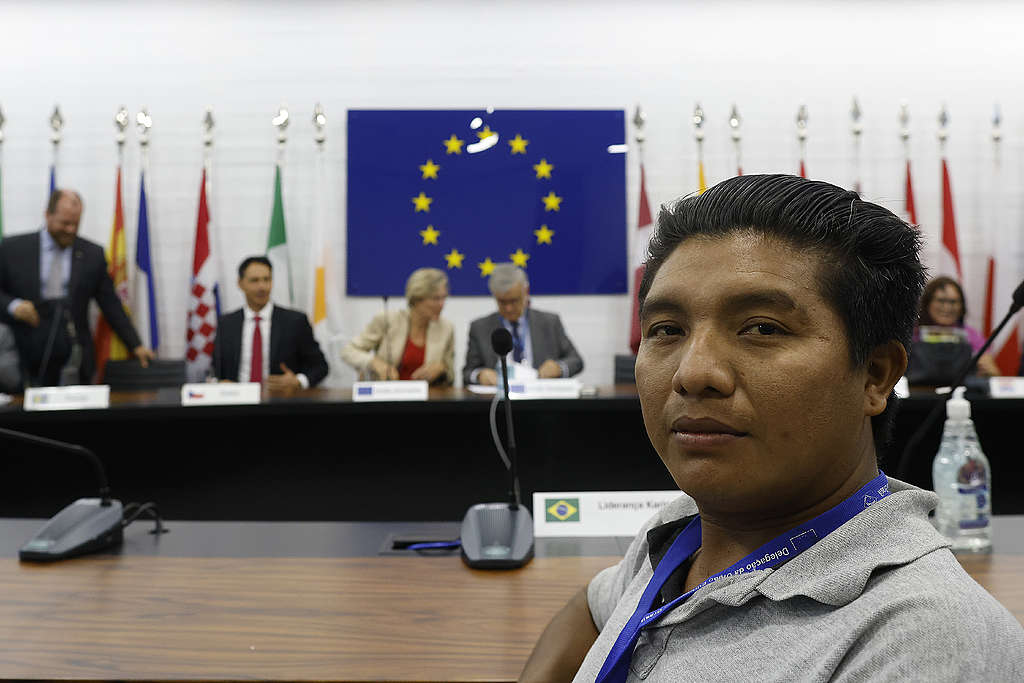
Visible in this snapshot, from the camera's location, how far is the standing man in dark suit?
5.11 meters

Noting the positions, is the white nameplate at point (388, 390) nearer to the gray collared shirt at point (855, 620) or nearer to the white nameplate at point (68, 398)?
the white nameplate at point (68, 398)

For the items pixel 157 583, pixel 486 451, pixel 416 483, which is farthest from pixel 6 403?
pixel 157 583

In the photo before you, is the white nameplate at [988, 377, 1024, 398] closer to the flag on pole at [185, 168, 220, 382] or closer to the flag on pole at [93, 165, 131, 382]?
the flag on pole at [185, 168, 220, 382]

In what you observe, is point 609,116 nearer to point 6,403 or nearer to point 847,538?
point 6,403

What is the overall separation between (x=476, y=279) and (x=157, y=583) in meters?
4.59

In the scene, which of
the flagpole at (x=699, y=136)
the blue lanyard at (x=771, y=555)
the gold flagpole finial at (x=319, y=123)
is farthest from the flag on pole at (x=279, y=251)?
the blue lanyard at (x=771, y=555)

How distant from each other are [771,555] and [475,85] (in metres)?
5.71

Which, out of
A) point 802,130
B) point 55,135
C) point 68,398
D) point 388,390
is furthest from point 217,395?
point 802,130

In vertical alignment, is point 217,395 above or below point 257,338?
below

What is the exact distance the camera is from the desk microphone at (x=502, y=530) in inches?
59.9

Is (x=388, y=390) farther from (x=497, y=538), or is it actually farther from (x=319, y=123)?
(x=319, y=123)

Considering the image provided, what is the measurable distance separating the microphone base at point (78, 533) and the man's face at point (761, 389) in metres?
1.30

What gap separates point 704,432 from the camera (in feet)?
2.31

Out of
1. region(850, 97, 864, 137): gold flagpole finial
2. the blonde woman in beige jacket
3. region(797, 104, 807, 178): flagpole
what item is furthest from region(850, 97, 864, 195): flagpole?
the blonde woman in beige jacket
